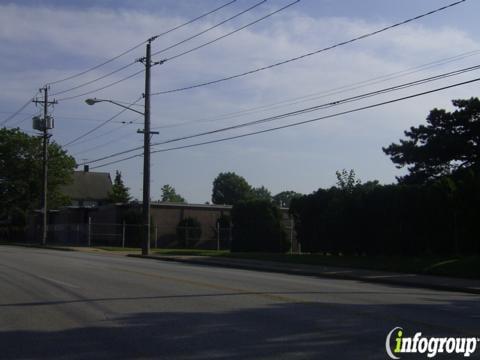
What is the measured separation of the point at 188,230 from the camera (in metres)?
56.5

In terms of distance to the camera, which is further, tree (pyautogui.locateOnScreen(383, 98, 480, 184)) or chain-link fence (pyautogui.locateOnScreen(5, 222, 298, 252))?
chain-link fence (pyautogui.locateOnScreen(5, 222, 298, 252))

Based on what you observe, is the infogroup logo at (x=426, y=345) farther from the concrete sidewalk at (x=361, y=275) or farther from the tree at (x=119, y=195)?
the tree at (x=119, y=195)

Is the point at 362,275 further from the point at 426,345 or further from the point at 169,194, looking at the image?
the point at 169,194

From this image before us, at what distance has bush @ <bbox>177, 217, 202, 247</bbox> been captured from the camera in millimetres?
56237

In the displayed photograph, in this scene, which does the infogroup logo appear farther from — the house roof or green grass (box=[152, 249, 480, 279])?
the house roof

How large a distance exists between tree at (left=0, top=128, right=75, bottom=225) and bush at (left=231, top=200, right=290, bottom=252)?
36.6 meters

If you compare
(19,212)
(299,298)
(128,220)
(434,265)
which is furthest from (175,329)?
(19,212)

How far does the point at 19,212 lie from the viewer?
76.1 m

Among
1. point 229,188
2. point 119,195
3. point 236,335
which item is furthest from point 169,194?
point 236,335

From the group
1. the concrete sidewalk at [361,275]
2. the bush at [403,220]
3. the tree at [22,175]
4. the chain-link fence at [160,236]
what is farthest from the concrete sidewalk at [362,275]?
the tree at [22,175]

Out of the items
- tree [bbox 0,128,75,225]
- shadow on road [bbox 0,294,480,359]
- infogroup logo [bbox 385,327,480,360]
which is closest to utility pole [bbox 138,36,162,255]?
shadow on road [bbox 0,294,480,359]

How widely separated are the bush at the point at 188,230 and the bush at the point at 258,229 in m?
9.99

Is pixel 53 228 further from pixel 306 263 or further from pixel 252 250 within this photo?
pixel 306 263

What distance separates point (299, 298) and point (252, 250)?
3090 cm
